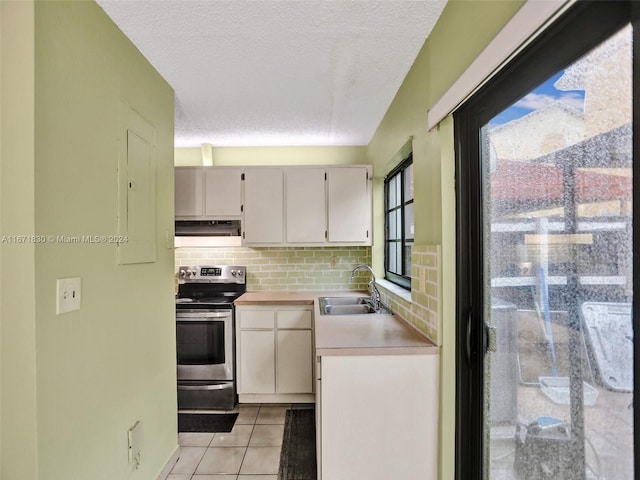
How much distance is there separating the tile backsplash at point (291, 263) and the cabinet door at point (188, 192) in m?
0.47

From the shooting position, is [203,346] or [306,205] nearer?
[203,346]

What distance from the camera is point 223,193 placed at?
3.23 meters

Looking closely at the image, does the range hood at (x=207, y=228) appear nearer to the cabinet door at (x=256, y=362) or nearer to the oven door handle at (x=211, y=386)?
the cabinet door at (x=256, y=362)

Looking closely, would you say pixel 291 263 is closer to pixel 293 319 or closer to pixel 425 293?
pixel 293 319

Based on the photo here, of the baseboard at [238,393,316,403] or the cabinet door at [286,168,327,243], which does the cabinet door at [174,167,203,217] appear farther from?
the baseboard at [238,393,316,403]

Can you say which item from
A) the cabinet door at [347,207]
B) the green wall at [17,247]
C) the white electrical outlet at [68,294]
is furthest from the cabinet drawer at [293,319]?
the green wall at [17,247]

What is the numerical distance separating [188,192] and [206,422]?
204 centimetres

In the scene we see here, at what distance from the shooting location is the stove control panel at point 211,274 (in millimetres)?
3424

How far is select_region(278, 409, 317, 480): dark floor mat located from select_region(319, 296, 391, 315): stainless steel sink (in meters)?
0.89

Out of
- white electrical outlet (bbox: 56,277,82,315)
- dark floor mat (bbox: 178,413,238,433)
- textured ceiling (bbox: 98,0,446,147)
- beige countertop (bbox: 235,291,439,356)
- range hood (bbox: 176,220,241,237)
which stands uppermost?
textured ceiling (bbox: 98,0,446,147)

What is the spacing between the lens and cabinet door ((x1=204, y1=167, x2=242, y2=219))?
10.6 feet

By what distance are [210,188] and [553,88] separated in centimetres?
287

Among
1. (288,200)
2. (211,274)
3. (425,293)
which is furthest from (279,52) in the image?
(211,274)

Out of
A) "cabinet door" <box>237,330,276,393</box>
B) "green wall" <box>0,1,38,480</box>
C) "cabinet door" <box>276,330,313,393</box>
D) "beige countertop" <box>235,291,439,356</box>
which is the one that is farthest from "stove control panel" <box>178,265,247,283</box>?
"green wall" <box>0,1,38,480</box>
